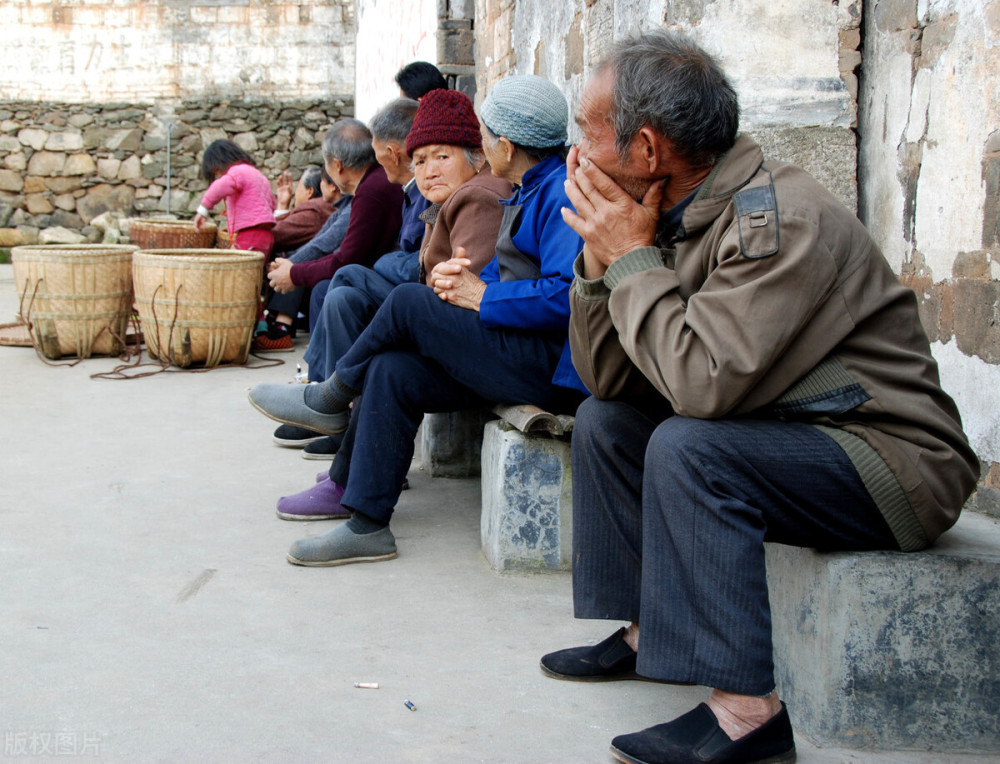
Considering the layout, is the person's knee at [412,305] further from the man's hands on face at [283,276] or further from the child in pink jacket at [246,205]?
the child in pink jacket at [246,205]

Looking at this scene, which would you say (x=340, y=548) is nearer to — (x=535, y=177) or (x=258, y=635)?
(x=258, y=635)

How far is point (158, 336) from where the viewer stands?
607 cm

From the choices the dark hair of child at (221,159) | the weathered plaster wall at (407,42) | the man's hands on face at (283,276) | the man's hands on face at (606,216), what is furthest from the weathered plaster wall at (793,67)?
the dark hair of child at (221,159)

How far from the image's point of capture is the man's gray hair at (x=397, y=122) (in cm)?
436

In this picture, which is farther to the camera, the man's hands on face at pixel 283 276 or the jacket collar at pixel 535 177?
the man's hands on face at pixel 283 276

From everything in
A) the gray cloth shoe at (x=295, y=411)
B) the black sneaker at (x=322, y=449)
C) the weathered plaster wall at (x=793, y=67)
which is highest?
the weathered plaster wall at (x=793, y=67)

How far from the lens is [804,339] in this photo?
72.5 inches

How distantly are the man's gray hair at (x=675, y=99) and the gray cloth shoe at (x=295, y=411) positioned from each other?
1789 mm

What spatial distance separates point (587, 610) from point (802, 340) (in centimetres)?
79

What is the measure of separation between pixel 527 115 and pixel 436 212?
2.67 ft

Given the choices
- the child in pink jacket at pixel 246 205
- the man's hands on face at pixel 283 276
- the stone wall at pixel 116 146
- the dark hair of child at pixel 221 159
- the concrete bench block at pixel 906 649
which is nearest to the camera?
the concrete bench block at pixel 906 649

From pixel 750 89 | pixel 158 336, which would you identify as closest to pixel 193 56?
pixel 158 336

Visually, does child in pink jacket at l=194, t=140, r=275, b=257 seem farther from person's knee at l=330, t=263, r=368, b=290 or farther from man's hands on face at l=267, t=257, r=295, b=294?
person's knee at l=330, t=263, r=368, b=290

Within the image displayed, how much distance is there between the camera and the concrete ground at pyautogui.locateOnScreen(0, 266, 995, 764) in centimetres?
205
